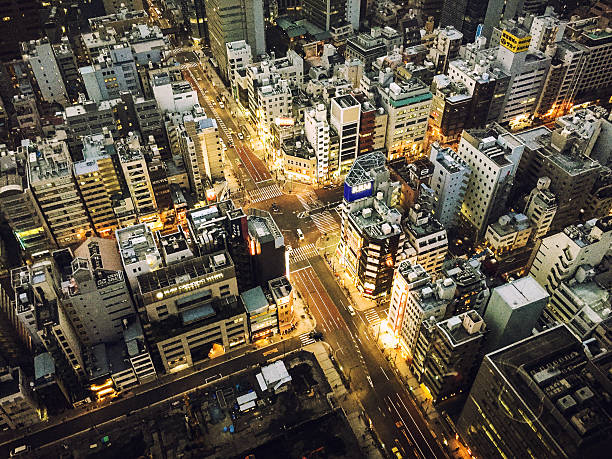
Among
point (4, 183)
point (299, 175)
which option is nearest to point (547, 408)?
point (299, 175)

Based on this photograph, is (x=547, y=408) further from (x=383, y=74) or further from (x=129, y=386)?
(x=383, y=74)

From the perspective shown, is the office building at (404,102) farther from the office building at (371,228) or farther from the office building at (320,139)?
the office building at (371,228)

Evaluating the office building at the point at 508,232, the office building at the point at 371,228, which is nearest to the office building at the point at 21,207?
the office building at the point at 371,228

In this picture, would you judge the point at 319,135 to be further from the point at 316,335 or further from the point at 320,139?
the point at 316,335

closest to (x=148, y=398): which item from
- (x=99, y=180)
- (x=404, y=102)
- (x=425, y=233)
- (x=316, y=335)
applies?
(x=316, y=335)

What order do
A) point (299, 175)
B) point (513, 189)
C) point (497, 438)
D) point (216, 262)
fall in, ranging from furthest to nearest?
point (299, 175)
point (513, 189)
point (216, 262)
point (497, 438)

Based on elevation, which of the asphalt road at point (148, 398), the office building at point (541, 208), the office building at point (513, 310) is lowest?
the asphalt road at point (148, 398)
